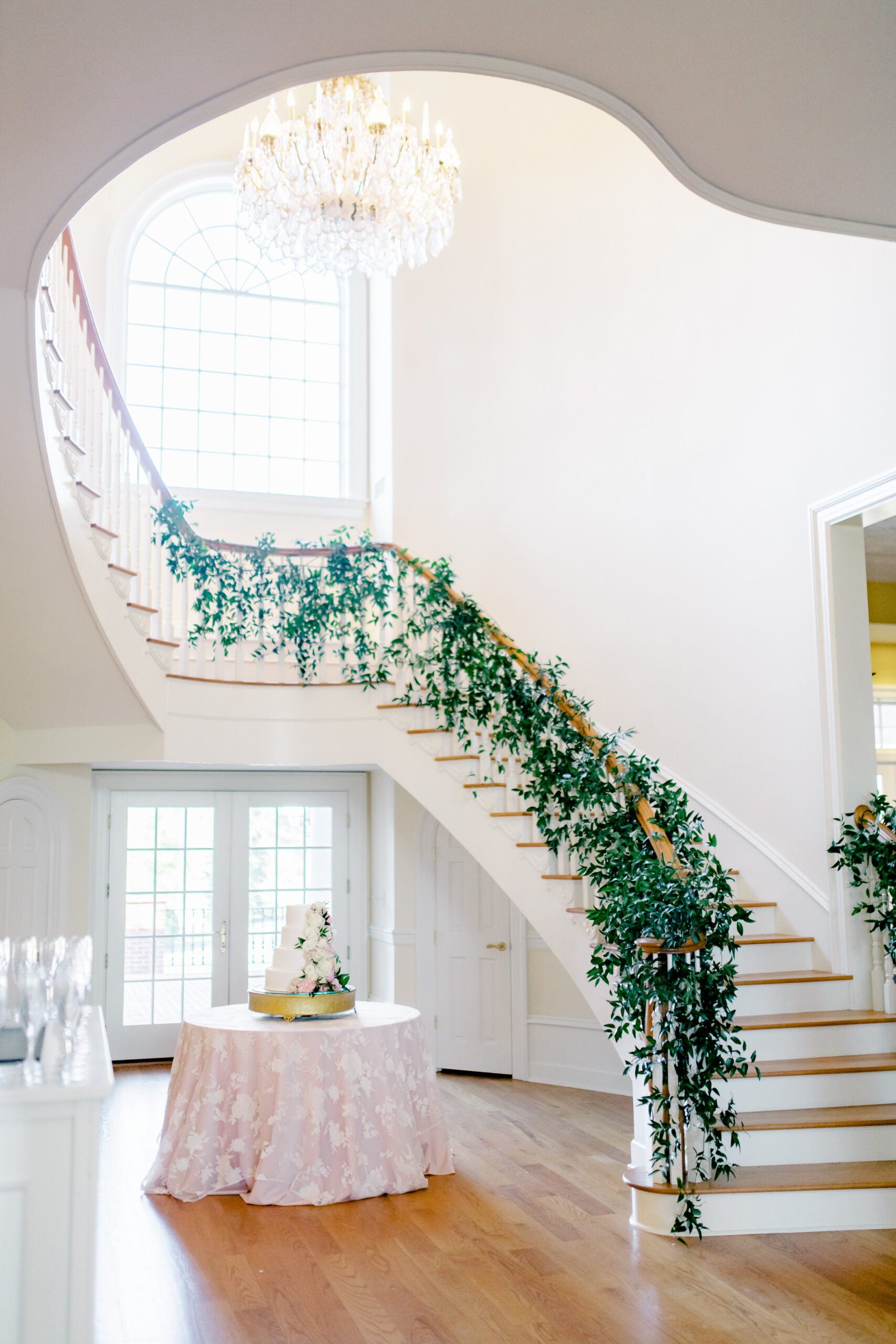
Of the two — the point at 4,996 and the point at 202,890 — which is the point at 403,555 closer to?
the point at 202,890

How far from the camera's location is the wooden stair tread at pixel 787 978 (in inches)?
203

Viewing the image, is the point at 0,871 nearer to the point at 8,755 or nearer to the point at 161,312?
the point at 8,755

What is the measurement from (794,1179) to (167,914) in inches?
206

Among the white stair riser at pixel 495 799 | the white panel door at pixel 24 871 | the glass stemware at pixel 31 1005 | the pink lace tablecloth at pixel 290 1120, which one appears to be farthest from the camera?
the white panel door at pixel 24 871

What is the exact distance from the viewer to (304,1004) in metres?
5.29

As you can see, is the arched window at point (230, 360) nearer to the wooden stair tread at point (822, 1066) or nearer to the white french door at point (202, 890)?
the white french door at point (202, 890)

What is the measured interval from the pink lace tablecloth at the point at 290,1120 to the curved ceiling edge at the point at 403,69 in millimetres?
3580

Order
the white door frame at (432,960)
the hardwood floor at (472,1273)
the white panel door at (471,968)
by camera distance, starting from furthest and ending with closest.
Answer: the white panel door at (471,968), the white door frame at (432,960), the hardwood floor at (472,1273)

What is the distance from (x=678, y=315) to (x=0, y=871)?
18.1ft

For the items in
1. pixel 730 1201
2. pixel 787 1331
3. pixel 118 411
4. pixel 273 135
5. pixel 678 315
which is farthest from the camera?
pixel 678 315

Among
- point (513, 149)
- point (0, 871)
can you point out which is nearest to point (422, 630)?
point (0, 871)

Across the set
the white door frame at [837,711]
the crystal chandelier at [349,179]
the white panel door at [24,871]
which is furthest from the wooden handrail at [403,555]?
the white panel door at [24,871]

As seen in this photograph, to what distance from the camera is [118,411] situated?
586 centimetres

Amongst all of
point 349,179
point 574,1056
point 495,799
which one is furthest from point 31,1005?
point 574,1056
